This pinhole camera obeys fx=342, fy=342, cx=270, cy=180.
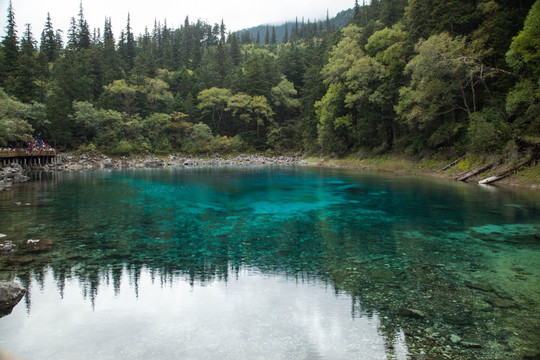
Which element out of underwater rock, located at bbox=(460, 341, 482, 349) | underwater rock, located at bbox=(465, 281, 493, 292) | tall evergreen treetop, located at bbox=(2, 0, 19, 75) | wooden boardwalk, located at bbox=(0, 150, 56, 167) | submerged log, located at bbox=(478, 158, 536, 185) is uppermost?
tall evergreen treetop, located at bbox=(2, 0, 19, 75)

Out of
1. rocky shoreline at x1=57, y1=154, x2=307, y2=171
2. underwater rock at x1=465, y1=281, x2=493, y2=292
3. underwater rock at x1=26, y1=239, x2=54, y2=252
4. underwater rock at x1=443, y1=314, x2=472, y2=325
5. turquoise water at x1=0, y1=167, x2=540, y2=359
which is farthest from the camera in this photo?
rocky shoreline at x1=57, y1=154, x2=307, y2=171

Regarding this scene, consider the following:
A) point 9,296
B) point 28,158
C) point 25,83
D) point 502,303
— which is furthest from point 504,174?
point 25,83

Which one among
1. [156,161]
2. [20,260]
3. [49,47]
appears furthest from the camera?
[49,47]

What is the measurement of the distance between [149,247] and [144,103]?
5776 cm

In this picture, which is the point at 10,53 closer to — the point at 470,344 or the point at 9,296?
the point at 9,296

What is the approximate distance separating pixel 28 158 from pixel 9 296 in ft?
143

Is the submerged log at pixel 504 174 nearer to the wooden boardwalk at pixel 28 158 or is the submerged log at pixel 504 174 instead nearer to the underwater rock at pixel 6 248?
the underwater rock at pixel 6 248

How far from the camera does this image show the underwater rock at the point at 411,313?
5.34m

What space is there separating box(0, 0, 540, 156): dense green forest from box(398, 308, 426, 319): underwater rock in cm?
1954

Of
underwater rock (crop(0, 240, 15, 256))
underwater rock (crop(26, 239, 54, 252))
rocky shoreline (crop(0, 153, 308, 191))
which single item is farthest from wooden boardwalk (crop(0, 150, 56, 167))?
underwater rock (crop(0, 240, 15, 256))

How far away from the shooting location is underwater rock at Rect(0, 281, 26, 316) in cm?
568

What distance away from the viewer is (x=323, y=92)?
54.1 metres

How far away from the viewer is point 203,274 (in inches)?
295

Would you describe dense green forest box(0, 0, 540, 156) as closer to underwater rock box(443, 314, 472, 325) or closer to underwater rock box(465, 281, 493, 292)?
underwater rock box(465, 281, 493, 292)
